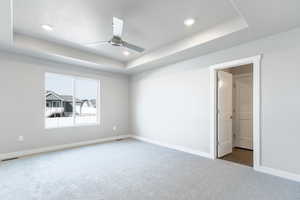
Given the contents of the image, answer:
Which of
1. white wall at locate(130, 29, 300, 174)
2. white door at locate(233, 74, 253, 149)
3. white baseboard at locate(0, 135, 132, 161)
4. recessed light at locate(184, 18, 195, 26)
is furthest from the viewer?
white door at locate(233, 74, 253, 149)

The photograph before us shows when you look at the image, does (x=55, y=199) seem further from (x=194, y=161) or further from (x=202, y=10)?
(x=202, y=10)

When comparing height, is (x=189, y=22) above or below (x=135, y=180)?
above

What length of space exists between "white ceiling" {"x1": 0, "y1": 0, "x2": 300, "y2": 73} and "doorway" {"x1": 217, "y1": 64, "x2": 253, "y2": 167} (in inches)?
45.6

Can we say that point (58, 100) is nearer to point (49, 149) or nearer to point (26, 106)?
point (26, 106)

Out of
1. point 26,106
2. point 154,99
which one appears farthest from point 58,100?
point 154,99

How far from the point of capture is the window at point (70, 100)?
4.39 metres

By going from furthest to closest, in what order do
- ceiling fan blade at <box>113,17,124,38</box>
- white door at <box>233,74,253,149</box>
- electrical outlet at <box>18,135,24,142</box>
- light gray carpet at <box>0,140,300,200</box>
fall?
white door at <box>233,74,253,149</box> < electrical outlet at <box>18,135,24,142</box> < ceiling fan blade at <box>113,17,124,38</box> < light gray carpet at <box>0,140,300,200</box>

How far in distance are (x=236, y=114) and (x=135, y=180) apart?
12.6ft

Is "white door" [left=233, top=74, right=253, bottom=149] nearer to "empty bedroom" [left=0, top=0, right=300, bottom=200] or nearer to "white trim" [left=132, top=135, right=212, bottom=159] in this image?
"empty bedroom" [left=0, top=0, right=300, bottom=200]

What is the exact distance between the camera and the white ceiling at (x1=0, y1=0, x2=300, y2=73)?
2223mm

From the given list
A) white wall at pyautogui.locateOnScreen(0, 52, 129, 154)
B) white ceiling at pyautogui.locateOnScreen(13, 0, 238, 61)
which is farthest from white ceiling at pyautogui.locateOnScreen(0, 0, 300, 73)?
white wall at pyautogui.locateOnScreen(0, 52, 129, 154)

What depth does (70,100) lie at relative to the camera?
4789 millimetres

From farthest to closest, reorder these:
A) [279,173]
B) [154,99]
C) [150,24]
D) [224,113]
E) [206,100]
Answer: [154,99] < [224,113] < [206,100] < [150,24] < [279,173]

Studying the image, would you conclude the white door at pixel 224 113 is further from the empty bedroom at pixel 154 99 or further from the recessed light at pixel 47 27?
the recessed light at pixel 47 27
